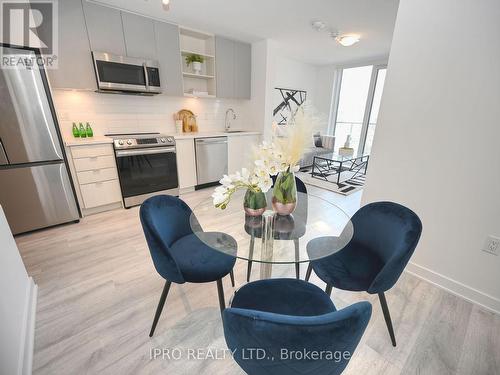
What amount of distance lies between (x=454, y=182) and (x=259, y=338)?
1780mm

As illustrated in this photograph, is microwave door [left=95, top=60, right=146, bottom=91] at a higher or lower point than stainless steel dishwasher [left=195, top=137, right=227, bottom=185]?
higher

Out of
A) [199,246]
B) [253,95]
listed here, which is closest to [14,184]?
[199,246]

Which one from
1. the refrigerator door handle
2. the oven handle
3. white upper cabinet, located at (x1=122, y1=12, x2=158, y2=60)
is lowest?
the oven handle

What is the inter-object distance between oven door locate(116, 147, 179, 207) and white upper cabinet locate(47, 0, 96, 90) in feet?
2.95

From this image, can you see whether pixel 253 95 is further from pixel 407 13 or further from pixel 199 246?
pixel 199 246

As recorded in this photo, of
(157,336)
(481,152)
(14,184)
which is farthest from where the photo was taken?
(14,184)

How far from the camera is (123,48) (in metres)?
2.74

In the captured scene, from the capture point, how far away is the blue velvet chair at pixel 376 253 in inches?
43.4

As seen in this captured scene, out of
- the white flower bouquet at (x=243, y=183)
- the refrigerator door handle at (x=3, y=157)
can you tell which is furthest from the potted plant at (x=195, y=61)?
the white flower bouquet at (x=243, y=183)

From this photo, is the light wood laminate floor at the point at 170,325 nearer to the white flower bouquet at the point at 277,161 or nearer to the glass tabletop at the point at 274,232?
the glass tabletop at the point at 274,232

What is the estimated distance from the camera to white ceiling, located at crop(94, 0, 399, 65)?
2.42 m

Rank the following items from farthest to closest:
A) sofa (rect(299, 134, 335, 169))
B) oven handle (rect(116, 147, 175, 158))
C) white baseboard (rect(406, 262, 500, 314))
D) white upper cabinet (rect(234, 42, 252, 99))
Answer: sofa (rect(299, 134, 335, 169)) < white upper cabinet (rect(234, 42, 252, 99)) < oven handle (rect(116, 147, 175, 158)) < white baseboard (rect(406, 262, 500, 314))

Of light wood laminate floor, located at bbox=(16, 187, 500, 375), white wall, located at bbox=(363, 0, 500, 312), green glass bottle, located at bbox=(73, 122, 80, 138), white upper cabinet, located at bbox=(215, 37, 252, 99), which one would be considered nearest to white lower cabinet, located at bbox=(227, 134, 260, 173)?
white upper cabinet, located at bbox=(215, 37, 252, 99)

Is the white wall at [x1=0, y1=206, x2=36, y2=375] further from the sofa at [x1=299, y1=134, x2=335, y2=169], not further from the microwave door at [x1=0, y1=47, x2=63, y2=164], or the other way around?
the sofa at [x1=299, y1=134, x2=335, y2=169]
